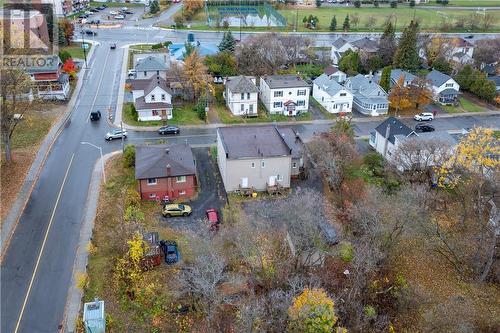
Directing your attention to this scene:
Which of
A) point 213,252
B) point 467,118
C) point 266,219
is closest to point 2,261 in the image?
point 213,252

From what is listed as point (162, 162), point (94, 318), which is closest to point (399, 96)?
point (162, 162)

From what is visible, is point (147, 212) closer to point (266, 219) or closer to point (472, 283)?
point (266, 219)

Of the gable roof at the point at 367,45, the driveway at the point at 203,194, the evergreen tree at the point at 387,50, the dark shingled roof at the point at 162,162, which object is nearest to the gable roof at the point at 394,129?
the driveway at the point at 203,194

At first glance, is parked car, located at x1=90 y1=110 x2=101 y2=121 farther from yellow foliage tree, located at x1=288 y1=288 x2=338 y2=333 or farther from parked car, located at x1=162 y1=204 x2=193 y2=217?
yellow foliage tree, located at x1=288 y1=288 x2=338 y2=333

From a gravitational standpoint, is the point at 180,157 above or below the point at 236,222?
above

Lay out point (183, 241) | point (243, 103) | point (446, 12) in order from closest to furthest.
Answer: point (183, 241) → point (243, 103) → point (446, 12)

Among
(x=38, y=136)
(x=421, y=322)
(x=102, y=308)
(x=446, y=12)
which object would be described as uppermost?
(x=446, y=12)
